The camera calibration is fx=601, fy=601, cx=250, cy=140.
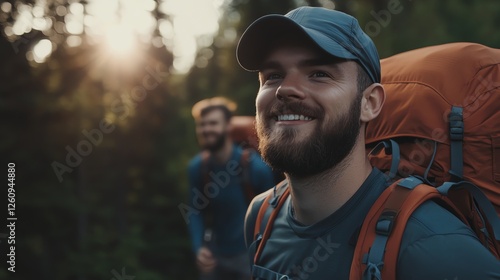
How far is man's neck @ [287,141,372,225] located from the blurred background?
674cm

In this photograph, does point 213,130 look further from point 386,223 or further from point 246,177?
point 386,223

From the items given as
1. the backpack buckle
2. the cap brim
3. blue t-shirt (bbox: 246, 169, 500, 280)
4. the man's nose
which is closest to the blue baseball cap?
the cap brim

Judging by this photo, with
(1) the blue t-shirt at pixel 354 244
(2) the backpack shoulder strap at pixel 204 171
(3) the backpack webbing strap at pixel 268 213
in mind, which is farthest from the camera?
(2) the backpack shoulder strap at pixel 204 171

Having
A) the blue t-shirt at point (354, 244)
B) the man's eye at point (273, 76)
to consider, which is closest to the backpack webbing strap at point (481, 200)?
the blue t-shirt at point (354, 244)

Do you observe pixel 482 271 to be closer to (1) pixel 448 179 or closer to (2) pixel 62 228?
(1) pixel 448 179

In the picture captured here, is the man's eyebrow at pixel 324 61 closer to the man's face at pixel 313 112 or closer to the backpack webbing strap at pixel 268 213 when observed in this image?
the man's face at pixel 313 112

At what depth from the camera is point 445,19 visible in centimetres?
2184

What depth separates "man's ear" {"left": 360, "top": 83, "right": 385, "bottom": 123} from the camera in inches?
90.5

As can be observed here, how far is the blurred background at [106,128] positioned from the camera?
963cm

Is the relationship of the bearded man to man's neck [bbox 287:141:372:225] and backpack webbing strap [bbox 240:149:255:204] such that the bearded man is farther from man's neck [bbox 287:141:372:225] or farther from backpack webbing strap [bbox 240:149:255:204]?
man's neck [bbox 287:141:372:225]

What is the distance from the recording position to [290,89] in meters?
2.21

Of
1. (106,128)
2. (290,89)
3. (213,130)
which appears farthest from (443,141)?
(106,128)

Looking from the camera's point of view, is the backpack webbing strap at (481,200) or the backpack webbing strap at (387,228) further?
the backpack webbing strap at (481,200)

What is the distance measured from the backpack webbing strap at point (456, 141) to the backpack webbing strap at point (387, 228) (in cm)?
15
